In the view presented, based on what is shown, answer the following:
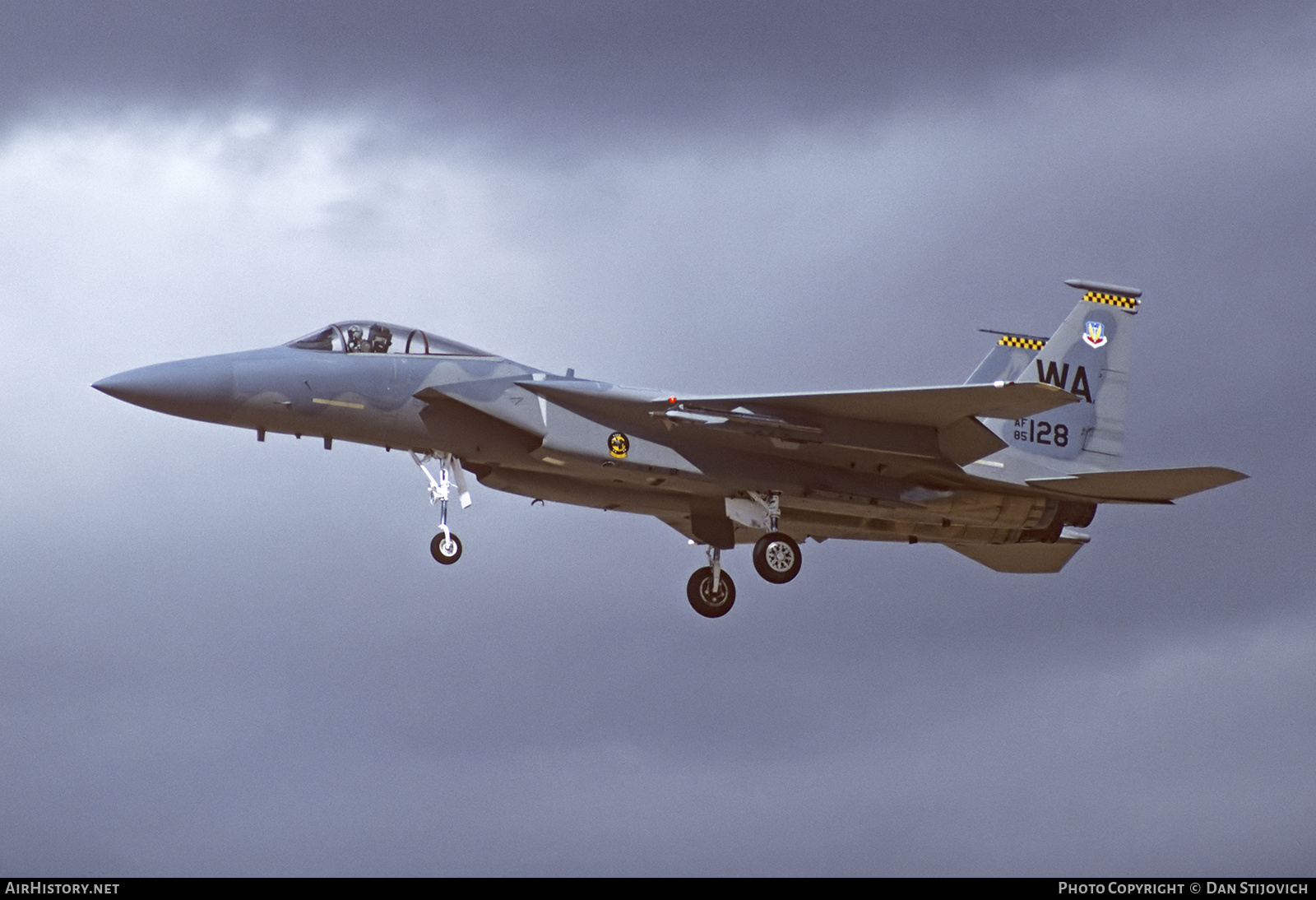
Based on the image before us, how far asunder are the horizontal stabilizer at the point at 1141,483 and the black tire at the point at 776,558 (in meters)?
3.73

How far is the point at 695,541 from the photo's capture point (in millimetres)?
28344

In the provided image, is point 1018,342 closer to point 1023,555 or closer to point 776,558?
point 1023,555

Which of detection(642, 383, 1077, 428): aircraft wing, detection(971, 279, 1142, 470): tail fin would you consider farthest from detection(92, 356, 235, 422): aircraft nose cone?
detection(971, 279, 1142, 470): tail fin

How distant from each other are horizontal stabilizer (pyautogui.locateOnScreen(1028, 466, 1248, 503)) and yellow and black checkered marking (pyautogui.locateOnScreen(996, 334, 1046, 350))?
8.67 feet

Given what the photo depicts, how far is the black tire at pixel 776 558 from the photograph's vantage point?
26.5 metres

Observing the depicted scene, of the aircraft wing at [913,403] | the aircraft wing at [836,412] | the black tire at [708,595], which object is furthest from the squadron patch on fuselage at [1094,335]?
the black tire at [708,595]

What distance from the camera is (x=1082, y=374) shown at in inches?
1144

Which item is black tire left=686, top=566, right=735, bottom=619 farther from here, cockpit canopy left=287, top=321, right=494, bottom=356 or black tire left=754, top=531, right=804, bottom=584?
cockpit canopy left=287, top=321, right=494, bottom=356

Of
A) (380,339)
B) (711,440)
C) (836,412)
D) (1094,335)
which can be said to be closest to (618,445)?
(711,440)

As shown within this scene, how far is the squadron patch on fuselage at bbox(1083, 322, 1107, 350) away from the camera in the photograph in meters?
29.2

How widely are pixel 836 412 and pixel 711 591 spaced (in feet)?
12.6

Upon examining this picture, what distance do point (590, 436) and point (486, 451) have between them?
1452 mm
